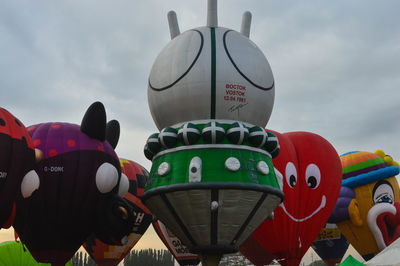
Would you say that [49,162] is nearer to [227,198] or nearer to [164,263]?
[227,198]

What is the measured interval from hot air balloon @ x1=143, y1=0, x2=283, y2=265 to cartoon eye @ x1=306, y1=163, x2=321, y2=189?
249 centimetres

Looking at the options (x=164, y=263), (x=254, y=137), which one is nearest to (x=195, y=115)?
(x=254, y=137)

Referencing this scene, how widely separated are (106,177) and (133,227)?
4.60 m

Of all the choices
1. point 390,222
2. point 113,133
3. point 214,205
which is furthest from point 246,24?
point 390,222

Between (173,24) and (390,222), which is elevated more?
(173,24)

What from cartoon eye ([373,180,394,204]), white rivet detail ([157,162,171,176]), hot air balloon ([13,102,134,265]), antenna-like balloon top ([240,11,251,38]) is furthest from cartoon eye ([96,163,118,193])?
cartoon eye ([373,180,394,204])

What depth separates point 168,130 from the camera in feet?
33.7

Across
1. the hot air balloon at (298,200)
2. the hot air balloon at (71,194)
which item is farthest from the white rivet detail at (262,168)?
the hot air balloon at (71,194)

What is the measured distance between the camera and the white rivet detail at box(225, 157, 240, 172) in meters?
9.74

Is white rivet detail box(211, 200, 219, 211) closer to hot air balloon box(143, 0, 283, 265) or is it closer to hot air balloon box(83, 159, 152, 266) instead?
hot air balloon box(143, 0, 283, 265)

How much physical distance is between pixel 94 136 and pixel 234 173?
10.8ft

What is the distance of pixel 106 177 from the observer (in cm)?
1020

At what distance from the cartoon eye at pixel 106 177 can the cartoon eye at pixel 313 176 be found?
5.62 meters

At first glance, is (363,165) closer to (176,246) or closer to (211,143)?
(176,246)
